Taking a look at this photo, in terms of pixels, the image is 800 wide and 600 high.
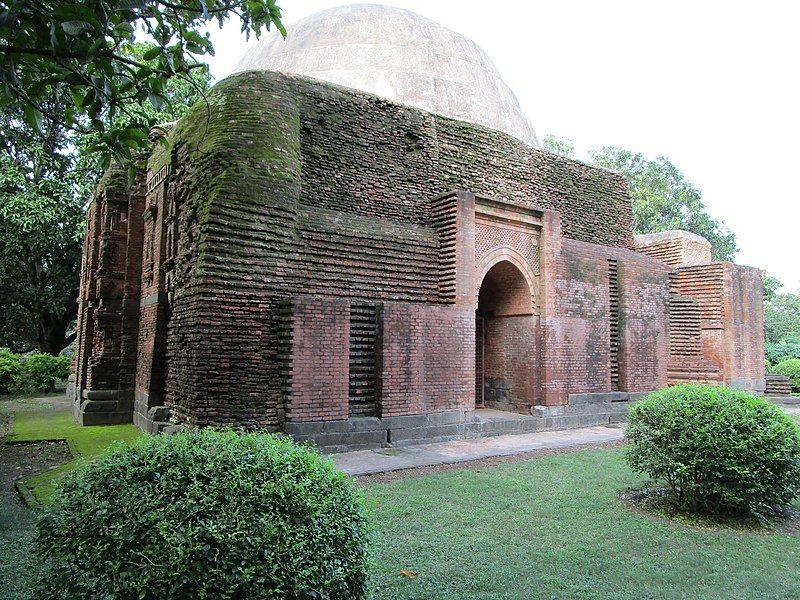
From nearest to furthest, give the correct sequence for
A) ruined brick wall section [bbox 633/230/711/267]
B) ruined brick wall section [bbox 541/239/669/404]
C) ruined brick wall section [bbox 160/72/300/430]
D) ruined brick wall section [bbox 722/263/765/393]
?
ruined brick wall section [bbox 160/72/300/430], ruined brick wall section [bbox 541/239/669/404], ruined brick wall section [bbox 722/263/765/393], ruined brick wall section [bbox 633/230/711/267]

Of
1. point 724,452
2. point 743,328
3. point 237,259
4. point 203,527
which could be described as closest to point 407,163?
point 237,259

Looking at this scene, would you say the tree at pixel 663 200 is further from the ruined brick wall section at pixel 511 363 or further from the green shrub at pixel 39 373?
the green shrub at pixel 39 373

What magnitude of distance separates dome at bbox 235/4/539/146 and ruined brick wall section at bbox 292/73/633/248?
3.66 metres

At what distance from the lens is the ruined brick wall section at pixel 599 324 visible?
1159cm

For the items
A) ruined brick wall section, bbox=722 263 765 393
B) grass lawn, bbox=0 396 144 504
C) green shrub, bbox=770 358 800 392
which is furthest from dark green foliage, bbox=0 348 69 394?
green shrub, bbox=770 358 800 392

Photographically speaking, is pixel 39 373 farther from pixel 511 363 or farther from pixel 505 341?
pixel 511 363

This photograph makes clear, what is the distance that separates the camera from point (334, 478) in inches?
121

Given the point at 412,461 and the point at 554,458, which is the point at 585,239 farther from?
the point at 412,461

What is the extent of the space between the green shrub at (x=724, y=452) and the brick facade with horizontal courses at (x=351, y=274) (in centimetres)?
431

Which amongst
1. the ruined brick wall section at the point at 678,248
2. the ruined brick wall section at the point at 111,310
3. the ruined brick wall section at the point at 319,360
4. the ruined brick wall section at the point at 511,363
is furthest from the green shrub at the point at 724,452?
the ruined brick wall section at the point at 678,248

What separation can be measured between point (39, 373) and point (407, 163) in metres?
14.9

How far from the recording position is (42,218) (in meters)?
17.4

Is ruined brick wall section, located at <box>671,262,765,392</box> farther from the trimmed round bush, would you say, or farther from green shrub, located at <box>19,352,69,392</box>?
green shrub, located at <box>19,352,69,392</box>

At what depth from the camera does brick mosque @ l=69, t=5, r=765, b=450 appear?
8258mm
